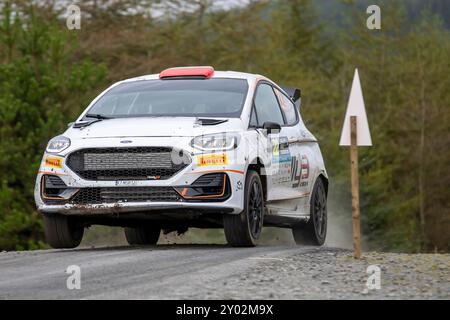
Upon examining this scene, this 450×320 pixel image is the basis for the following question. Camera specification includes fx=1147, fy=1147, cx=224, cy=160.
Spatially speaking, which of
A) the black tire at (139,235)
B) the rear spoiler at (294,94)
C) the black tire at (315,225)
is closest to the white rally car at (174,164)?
the black tire at (315,225)

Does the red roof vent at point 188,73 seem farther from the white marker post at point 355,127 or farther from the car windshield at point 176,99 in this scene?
the white marker post at point 355,127

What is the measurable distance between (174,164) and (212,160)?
380 millimetres

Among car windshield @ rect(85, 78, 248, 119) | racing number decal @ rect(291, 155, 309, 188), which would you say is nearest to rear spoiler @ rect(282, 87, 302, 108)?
racing number decal @ rect(291, 155, 309, 188)

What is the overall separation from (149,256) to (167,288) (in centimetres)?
269

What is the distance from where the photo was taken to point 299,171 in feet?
44.7

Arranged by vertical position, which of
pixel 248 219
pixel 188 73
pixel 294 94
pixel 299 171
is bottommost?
pixel 248 219

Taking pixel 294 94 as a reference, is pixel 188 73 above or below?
above

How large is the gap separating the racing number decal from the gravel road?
61.9 inches

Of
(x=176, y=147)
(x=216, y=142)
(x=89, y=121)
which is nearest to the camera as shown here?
(x=176, y=147)

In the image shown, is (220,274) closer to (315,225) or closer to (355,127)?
(355,127)

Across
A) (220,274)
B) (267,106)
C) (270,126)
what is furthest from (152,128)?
(220,274)

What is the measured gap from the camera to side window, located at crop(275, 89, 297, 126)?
1407 cm

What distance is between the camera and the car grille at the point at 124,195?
37.5 ft
